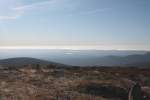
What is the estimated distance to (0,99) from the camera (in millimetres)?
29875

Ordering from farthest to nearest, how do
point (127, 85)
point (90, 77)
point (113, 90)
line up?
point (90, 77)
point (127, 85)
point (113, 90)

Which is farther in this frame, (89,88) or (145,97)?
(89,88)

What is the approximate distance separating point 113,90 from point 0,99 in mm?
17782

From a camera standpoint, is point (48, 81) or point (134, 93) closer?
point (134, 93)

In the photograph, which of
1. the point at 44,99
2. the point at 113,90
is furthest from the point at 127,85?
the point at 44,99

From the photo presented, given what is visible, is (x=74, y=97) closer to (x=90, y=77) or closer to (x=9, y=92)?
(x=9, y=92)

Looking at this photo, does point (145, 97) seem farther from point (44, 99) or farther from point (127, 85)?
point (44, 99)

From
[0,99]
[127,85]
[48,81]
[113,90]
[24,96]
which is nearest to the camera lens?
[0,99]

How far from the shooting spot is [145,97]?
34.7 meters

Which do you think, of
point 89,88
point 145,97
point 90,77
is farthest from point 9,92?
point 90,77

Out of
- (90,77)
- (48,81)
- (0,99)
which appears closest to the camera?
(0,99)

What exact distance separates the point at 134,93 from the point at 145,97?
13.2 feet

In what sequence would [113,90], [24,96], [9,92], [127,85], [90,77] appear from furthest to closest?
[90,77] → [127,85] → [113,90] → [9,92] → [24,96]

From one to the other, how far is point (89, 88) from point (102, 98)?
6.36m
